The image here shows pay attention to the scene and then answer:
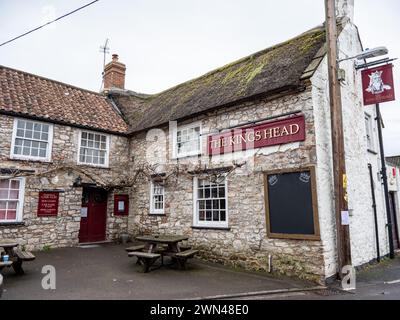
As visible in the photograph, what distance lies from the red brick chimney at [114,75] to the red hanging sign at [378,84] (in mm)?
12845

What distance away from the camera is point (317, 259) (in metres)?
7.04

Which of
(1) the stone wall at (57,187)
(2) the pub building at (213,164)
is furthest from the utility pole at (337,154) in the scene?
(1) the stone wall at (57,187)

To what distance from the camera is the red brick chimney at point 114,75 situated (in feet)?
55.4

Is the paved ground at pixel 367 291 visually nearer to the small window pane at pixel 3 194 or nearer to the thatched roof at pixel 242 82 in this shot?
the thatched roof at pixel 242 82

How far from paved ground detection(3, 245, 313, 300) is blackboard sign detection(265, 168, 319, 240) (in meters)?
1.25

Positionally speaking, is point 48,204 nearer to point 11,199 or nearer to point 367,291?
point 11,199

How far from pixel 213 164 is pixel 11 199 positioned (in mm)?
7387

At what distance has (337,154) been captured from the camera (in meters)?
7.20

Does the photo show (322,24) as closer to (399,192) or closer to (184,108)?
(184,108)

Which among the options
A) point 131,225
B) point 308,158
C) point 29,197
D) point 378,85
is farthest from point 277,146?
point 29,197

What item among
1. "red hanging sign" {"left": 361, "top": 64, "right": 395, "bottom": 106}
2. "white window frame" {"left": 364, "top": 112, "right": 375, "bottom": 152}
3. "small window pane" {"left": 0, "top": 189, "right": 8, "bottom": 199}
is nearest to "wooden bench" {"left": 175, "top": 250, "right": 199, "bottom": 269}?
"small window pane" {"left": 0, "top": 189, "right": 8, "bottom": 199}

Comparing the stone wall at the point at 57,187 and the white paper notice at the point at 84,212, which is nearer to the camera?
the stone wall at the point at 57,187

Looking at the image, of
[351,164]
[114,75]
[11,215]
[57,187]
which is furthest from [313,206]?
[114,75]
